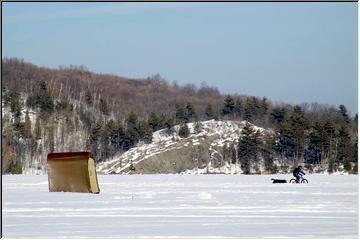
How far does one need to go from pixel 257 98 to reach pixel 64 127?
22592 mm

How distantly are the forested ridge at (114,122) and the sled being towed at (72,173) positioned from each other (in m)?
37.3

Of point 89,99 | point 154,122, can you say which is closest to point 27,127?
point 89,99

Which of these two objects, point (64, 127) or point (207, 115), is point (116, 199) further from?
point (207, 115)

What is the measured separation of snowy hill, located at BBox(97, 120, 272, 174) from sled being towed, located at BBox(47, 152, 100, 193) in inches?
1900

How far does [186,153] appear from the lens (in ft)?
268

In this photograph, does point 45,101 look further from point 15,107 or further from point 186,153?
point 186,153

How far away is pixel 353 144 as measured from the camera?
71.9 metres

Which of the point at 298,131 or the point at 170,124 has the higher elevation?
the point at 170,124

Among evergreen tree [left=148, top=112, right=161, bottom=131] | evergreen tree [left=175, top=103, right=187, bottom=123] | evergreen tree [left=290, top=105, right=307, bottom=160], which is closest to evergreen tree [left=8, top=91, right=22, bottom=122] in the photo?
evergreen tree [left=148, top=112, right=161, bottom=131]

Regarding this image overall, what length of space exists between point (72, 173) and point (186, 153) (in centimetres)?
5628

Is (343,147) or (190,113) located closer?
(343,147)

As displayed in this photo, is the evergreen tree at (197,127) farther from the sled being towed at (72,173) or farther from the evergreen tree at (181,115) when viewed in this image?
the sled being towed at (72,173)

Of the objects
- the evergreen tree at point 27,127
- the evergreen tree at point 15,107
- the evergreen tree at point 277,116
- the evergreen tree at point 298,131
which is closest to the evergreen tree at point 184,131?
the evergreen tree at point 277,116

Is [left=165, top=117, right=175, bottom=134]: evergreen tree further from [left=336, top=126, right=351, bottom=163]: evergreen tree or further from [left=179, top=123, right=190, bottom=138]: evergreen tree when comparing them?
[left=336, top=126, right=351, bottom=163]: evergreen tree
